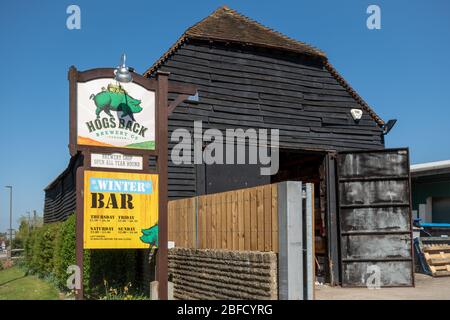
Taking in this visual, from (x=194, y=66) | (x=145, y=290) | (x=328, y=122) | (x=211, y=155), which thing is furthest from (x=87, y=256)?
(x=328, y=122)

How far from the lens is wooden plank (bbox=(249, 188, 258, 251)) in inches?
384

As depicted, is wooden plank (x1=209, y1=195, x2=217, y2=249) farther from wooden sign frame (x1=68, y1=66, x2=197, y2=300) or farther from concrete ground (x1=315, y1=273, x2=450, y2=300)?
concrete ground (x1=315, y1=273, x2=450, y2=300)

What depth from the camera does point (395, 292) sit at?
12.9m

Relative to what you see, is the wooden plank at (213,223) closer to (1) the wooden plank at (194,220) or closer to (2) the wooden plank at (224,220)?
(2) the wooden plank at (224,220)

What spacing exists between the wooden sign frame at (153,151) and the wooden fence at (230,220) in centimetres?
119

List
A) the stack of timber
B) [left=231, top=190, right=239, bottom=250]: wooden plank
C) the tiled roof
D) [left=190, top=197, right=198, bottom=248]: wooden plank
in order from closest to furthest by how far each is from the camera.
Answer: [left=231, top=190, right=239, bottom=250]: wooden plank, [left=190, top=197, right=198, bottom=248]: wooden plank, the stack of timber, the tiled roof

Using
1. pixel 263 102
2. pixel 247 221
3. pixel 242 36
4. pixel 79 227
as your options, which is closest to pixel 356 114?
pixel 263 102

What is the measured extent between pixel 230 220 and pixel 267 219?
1450 mm

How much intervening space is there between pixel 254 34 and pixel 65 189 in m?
11.1

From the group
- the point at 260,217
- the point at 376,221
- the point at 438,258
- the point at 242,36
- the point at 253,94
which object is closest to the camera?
the point at 260,217

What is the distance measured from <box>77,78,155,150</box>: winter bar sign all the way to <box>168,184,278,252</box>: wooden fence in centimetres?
192

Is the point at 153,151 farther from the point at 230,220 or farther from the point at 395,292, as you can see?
the point at 395,292

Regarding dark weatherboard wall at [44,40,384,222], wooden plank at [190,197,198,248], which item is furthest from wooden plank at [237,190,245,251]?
dark weatherboard wall at [44,40,384,222]
